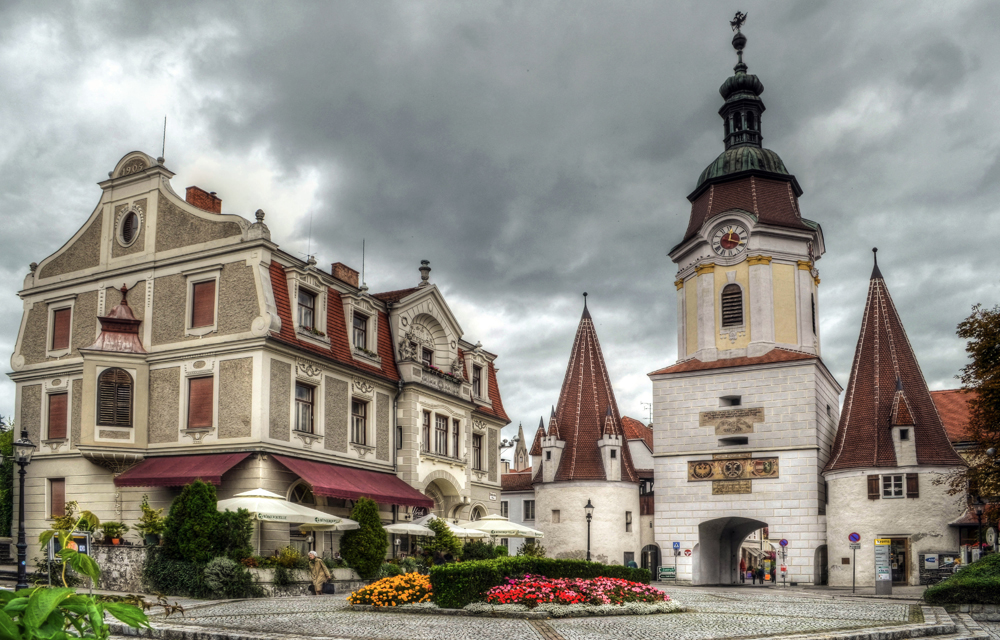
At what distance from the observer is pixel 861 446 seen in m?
45.3

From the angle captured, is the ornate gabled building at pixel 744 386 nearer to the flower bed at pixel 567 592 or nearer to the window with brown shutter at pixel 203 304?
the window with brown shutter at pixel 203 304

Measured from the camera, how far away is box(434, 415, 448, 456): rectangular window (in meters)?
36.5

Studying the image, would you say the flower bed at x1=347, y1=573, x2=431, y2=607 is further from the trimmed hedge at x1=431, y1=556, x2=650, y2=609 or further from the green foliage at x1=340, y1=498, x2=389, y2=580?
the green foliage at x1=340, y1=498, x2=389, y2=580

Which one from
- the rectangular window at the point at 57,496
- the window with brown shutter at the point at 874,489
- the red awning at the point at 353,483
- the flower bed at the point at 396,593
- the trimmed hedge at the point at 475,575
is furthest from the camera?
the window with brown shutter at the point at 874,489

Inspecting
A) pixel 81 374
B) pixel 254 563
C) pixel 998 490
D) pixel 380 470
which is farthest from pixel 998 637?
pixel 81 374

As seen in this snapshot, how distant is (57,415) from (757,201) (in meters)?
36.6

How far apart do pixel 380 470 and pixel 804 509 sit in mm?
23131

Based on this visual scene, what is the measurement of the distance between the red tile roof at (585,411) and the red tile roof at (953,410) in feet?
63.0

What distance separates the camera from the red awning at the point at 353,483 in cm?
2808

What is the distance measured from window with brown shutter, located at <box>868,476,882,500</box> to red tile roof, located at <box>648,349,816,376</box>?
6906mm

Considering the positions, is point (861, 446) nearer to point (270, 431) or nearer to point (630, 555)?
point (630, 555)

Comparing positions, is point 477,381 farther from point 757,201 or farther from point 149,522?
point 757,201

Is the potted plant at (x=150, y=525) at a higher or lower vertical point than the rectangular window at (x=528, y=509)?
higher

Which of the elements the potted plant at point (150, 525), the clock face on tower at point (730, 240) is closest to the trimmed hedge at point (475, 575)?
the potted plant at point (150, 525)
